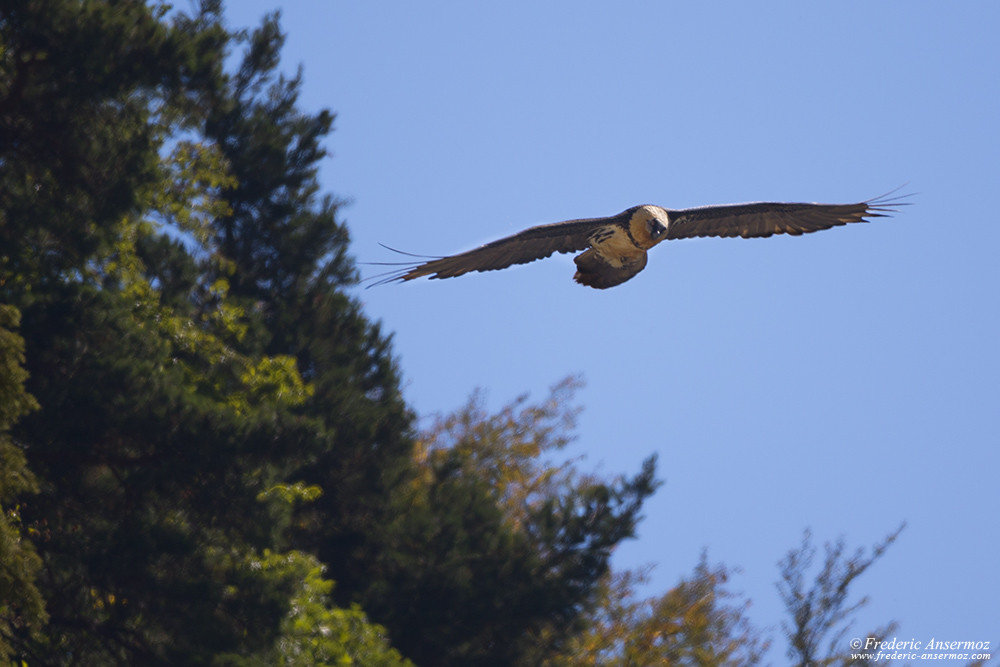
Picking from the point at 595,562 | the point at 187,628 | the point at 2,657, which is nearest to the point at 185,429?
the point at 187,628

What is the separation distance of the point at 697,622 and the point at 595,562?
3.14 metres

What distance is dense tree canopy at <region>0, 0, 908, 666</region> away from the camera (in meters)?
11.0

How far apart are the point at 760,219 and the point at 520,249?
89.5 inches

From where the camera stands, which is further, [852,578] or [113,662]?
[852,578]

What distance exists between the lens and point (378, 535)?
14523mm

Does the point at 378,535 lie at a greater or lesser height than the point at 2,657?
greater

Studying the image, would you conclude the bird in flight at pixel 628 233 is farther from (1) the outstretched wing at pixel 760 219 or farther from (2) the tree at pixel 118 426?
(2) the tree at pixel 118 426

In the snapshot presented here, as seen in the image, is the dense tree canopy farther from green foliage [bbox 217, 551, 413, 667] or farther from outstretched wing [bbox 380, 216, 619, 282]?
outstretched wing [bbox 380, 216, 619, 282]

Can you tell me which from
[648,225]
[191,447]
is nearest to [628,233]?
[648,225]

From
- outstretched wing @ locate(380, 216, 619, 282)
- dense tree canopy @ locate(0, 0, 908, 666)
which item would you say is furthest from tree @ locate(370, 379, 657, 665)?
outstretched wing @ locate(380, 216, 619, 282)

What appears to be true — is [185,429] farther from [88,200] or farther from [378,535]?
[378,535]

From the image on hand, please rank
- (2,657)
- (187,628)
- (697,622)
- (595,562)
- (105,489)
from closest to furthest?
(2,657)
(187,628)
(105,489)
(595,562)
(697,622)

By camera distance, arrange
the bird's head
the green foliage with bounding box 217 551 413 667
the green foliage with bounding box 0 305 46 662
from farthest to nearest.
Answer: the green foliage with bounding box 217 551 413 667 < the bird's head < the green foliage with bounding box 0 305 46 662

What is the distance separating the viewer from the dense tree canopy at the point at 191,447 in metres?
11.0
